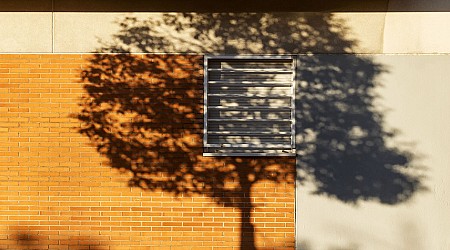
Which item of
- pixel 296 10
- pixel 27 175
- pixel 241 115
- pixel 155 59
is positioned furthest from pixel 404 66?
pixel 27 175

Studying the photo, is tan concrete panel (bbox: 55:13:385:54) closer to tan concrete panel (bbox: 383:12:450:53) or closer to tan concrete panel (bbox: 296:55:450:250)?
tan concrete panel (bbox: 383:12:450:53)

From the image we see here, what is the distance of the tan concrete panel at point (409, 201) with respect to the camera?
27.6 ft

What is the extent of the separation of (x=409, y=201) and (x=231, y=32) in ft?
11.0

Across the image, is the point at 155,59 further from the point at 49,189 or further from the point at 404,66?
the point at 404,66

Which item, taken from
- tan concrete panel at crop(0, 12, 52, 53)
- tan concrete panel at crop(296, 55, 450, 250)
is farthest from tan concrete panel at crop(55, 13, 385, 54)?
tan concrete panel at crop(296, 55, 450, 250)

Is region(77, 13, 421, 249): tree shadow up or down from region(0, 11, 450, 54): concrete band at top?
down

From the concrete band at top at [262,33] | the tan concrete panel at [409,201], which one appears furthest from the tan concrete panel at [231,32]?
the tan concrete panel at [409,201]

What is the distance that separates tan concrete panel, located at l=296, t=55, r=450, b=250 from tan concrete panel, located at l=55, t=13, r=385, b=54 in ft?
1.97

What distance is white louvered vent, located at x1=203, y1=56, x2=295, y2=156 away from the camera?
8508 mm

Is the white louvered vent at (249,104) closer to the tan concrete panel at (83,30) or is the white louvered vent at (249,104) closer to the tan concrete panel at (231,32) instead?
the tan concrete panel at (231,32)

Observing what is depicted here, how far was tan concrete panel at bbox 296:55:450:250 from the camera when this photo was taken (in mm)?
8414

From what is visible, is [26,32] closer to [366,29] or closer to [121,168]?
[121,168]

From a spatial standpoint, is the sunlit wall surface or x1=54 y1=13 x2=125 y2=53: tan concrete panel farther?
x1=54 y1=13 x2=125 y2=53: tan concrete panel

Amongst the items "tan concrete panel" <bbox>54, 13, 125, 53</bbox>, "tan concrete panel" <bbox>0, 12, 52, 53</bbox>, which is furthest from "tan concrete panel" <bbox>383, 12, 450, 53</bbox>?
"tan concrete panel" <bbox>0, 12, 52, 53</bbox>
